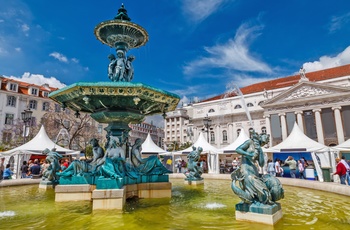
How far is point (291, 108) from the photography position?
47469 mm

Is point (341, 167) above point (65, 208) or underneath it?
above

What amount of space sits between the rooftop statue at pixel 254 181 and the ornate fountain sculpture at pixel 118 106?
3.41 metres

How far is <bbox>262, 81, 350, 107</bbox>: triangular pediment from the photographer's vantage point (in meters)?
42.3

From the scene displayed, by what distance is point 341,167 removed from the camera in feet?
33.5

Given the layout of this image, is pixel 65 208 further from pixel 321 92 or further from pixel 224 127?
pixel 224 127

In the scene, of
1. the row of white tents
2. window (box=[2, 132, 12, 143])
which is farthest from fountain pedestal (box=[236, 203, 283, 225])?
window (box=[2, 132, 12, 143])

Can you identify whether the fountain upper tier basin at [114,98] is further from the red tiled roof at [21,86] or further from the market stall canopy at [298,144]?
the red tiled roof at [21,86]

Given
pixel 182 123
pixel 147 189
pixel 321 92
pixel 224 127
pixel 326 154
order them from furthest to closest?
1. pixel 182 123
2. pixel 224 127
3. pixel 321 92
4. pixel 326 154
5. pixel 147 189

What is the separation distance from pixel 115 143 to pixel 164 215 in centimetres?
301

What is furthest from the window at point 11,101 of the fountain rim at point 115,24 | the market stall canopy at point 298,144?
the market stall canopy at point 298,144

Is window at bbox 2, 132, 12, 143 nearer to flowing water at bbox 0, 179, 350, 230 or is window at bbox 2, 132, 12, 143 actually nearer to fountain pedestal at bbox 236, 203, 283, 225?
flowing water at bbox 0, 179, 350, 230

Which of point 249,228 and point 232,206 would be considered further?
point 232,206

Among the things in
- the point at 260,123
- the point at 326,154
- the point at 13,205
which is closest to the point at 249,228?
the point at 13,205

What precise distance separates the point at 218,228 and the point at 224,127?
5699cm
